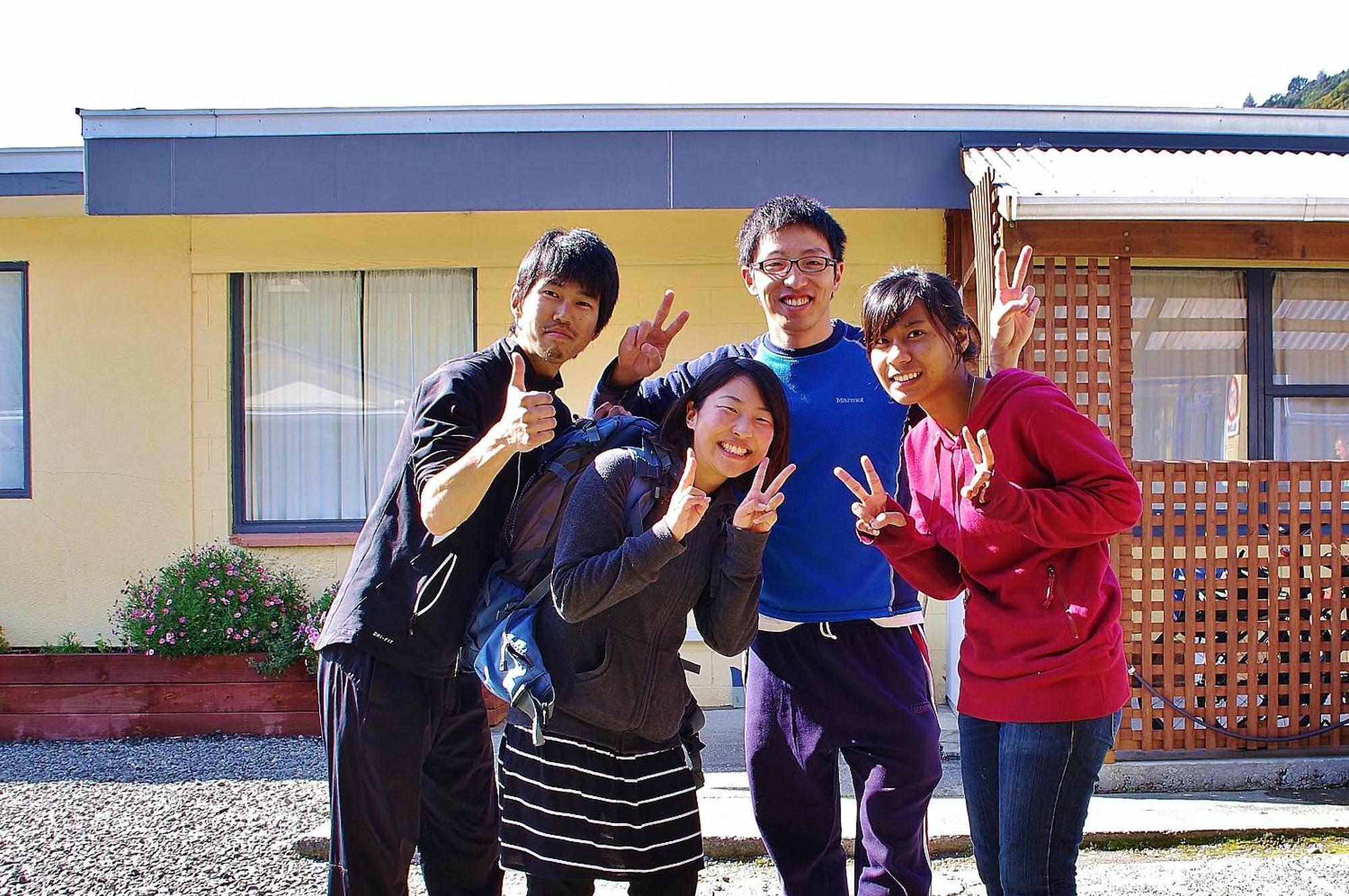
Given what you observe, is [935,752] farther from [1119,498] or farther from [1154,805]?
[1154,805]

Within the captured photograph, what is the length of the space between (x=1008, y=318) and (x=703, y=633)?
1060 millimetres

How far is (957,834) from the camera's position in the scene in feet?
14.1

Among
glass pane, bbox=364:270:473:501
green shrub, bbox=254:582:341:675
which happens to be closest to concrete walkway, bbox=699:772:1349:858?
green shrub, bbox=254:582:341:675

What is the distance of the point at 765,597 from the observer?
2.81 m

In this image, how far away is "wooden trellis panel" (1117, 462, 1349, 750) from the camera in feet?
16.8

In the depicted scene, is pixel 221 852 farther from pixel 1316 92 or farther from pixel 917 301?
pixel 1316 92

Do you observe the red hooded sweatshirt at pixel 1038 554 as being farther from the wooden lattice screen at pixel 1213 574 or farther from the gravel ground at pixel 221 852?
the wooden lattice screen at pixel 1213 574

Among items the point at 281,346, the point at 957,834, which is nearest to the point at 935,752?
the point at 957,834

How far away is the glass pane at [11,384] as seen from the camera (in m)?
6.68

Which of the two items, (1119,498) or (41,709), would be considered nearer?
(1119,498)

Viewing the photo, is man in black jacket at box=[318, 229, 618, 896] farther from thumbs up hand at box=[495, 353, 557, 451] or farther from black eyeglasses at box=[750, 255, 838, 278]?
black eyeglasses at box=[750, 255, 838, 278]

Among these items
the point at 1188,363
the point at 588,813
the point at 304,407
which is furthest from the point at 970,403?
the point at 304,407

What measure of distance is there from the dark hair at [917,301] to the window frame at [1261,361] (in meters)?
4.25

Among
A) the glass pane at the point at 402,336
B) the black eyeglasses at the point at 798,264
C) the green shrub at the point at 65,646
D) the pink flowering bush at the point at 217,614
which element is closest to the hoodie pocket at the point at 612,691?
the black eyeglasses at the point at 798,264
